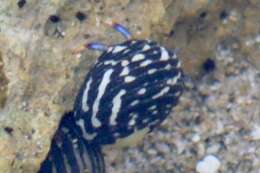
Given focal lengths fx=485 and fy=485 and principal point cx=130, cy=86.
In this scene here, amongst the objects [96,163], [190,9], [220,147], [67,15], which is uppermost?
[67,15]

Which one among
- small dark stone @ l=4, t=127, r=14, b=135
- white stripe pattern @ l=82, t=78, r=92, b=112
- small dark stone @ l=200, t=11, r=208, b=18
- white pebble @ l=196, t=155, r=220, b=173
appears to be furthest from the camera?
small dark stone @ l=200, t=11, r=208, b=18

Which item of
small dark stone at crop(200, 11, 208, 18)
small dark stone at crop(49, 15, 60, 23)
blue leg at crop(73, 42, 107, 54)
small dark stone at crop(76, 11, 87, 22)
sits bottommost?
small dark stone at crop(200, 11, 208, 18)

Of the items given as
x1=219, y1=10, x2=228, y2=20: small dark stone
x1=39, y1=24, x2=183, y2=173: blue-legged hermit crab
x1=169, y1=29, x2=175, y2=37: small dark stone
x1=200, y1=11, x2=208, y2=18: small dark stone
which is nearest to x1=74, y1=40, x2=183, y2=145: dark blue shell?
x1=39, y1=24, x2=183, y2=173: blue-legged hermit crab

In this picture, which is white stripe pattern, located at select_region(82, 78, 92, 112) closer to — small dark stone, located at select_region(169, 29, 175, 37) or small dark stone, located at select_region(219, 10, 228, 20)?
small dark stone, located at select_region(169, 29, 175, 37)

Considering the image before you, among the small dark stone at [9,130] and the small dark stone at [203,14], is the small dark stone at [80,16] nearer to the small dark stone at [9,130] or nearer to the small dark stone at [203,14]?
the small dark stone at [9,130]

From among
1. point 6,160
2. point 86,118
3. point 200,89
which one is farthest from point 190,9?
point 6,160

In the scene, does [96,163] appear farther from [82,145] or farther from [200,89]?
[200,89]
